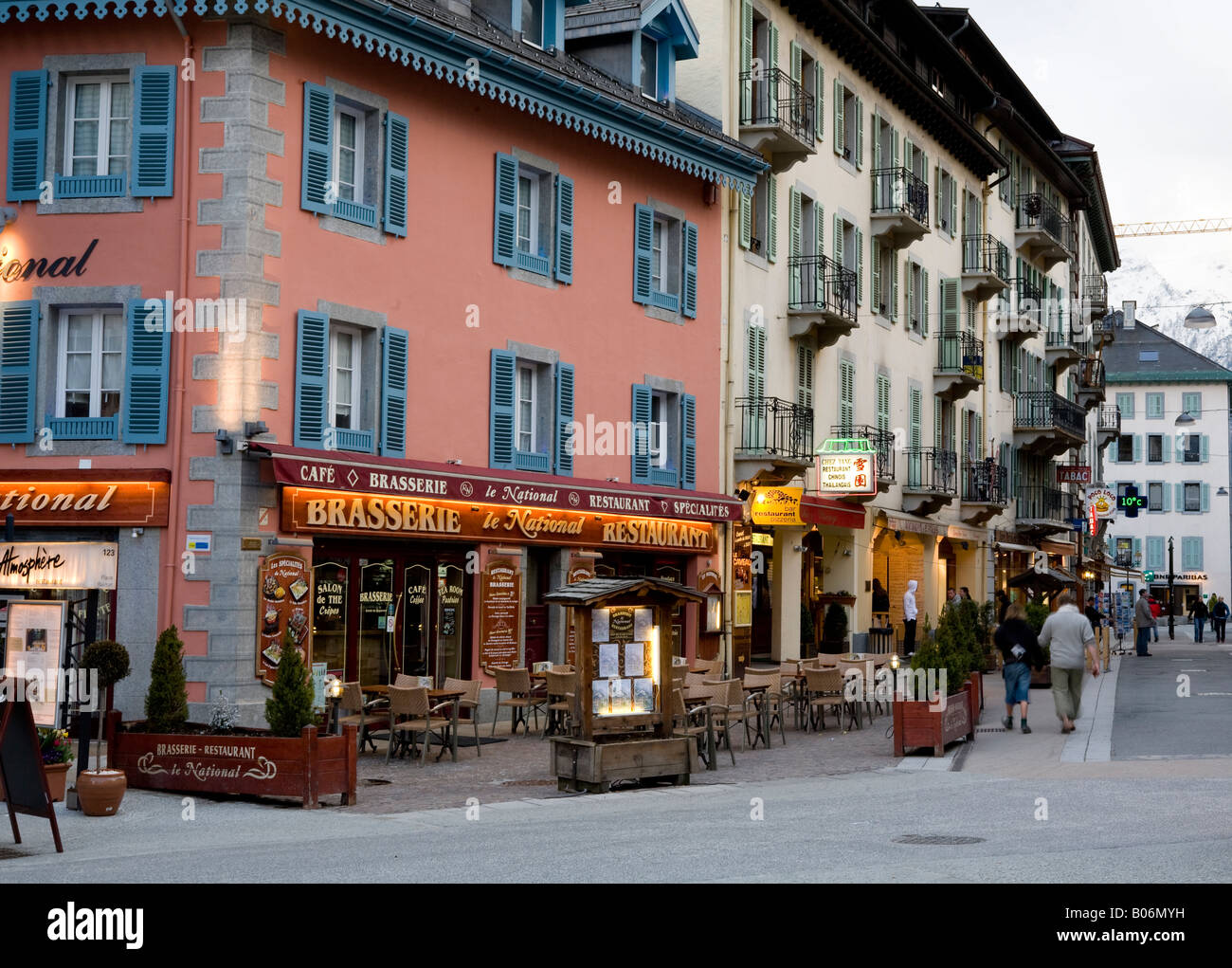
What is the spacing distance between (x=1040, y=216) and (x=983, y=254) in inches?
302

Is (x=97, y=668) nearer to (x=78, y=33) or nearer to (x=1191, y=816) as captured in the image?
(x=78, y=33)

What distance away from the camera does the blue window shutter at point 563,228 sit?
78.7ft

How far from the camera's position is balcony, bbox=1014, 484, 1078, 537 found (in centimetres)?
5072

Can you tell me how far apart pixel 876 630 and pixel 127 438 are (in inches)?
801

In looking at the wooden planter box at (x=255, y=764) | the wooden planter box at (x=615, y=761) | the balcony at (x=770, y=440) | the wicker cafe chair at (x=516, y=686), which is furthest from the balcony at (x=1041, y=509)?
the wooden planter box at (x=255, y=764)

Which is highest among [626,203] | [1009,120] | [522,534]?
[1009,120]

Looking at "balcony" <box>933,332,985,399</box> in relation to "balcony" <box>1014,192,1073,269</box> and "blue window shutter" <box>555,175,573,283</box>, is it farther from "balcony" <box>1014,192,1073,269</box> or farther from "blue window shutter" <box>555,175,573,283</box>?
"blue window shutter" <box>555,175,573,283</box>

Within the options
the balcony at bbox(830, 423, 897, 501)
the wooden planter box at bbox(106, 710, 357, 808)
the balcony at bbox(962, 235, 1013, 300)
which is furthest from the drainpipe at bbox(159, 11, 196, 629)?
the balcony at bbox(962, 235, 1013, 300)

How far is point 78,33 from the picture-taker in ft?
63.1

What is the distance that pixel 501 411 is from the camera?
22.6 meters

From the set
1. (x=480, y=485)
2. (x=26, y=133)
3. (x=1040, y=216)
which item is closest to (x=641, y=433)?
(x=480, y=485)

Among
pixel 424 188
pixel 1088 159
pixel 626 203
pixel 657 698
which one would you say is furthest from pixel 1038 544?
pixel 657 698

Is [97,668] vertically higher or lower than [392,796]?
higher

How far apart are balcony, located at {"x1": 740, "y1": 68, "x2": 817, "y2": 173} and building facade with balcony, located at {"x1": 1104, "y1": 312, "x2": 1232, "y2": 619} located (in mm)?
65425
